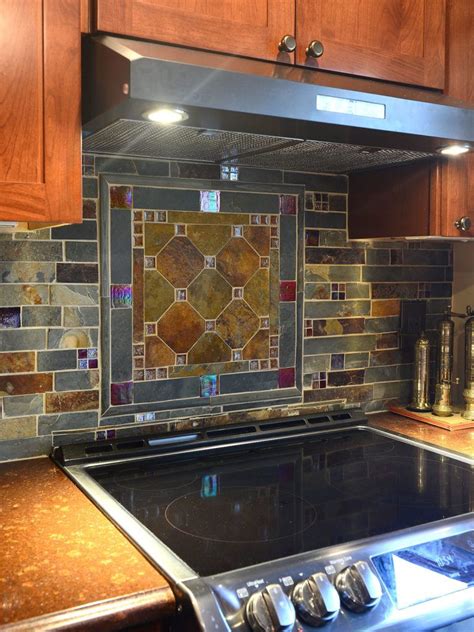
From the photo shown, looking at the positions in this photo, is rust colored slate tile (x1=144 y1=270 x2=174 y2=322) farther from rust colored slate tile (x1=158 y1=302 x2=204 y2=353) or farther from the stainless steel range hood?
the stainless steel range hood

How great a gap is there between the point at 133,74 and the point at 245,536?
0.89 m

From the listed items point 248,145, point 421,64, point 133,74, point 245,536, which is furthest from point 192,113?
point 245,536

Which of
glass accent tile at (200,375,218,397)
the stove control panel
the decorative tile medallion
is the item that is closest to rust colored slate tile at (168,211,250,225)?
the decorative tile medallion

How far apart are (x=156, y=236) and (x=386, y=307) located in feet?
2.76

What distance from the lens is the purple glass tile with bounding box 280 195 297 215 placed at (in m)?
2.11

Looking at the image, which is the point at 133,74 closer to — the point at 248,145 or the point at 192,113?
the point at 192,113

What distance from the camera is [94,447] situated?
1.81m

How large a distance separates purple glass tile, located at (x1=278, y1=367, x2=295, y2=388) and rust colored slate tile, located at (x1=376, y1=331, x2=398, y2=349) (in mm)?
346

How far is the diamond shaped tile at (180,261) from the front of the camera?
6.35 ft

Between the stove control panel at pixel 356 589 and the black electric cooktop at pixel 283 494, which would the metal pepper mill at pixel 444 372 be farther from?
the stove control panel at pixel 356 589

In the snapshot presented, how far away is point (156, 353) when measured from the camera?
6.36ft

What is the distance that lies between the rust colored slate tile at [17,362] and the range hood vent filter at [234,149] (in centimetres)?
53

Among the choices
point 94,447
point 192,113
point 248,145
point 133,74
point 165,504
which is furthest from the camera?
point 94,447

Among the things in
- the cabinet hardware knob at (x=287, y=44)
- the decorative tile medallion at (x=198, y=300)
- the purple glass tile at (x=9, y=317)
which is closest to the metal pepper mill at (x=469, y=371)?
the decorative tile medallion at (x=198, y=300)
